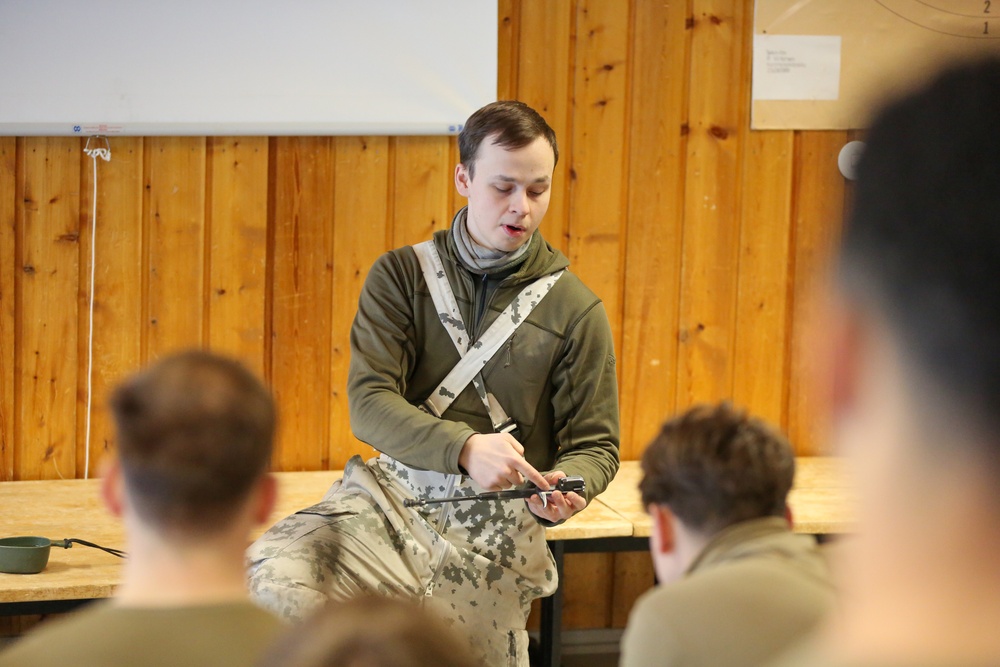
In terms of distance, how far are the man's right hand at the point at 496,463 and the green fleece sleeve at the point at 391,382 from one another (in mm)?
26

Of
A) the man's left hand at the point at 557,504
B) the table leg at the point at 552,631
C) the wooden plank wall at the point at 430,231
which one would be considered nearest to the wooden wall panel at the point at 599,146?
the wooden plank wall at the point at 430,231

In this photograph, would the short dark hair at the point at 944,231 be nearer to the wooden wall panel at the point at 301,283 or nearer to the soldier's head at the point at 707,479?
the soldier's head at the point at 707,479

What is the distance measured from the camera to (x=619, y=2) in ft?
11.7

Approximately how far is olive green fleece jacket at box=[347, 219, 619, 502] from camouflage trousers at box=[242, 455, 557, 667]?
0.17m

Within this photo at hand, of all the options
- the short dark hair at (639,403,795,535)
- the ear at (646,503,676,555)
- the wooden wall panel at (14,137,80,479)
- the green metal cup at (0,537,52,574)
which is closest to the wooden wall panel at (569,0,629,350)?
the wooden wall panel at (14,137,80,479)

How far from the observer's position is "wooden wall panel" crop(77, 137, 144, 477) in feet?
10.9

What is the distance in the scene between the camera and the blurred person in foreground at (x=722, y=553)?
1.14 metres

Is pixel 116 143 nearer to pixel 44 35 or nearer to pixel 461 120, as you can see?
pixel 44 35

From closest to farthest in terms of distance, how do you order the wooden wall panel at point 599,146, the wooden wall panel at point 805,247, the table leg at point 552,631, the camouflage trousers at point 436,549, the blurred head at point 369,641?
1. the blurred head at point 369,641
2. the camouflage trousers at point 436,549
3. the table leg at point 552,631
4. the wooden wall panel at point 599,146
5. the wooden wall panel at point 805,247

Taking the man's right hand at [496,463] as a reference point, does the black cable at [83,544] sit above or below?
below

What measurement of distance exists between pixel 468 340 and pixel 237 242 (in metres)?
1.14

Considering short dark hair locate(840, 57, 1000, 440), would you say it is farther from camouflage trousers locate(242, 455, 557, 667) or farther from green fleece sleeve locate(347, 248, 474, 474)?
camouflage trousers locate(242, 455, 557, 667)

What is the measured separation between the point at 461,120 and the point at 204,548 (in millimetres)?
2494

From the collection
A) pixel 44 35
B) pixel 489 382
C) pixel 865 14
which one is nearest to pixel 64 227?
pixel 44 35
